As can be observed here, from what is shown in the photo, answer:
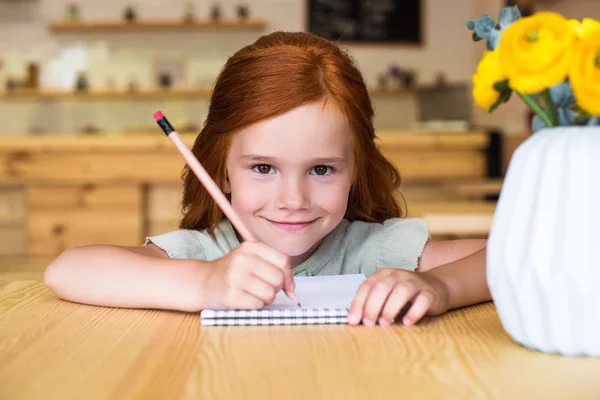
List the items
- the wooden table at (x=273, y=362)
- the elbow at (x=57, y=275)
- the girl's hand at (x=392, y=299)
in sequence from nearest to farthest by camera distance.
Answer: the wooden table at (x=273, y=362)
the girl's hand at (x=392, y=299)
the elbow at (x=57, y=275)

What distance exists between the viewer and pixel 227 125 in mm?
1022

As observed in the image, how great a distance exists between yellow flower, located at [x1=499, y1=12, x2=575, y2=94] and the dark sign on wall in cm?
522

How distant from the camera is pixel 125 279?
2.57ft

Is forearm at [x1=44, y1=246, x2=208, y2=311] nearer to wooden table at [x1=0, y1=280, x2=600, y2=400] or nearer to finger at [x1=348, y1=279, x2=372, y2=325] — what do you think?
wooden table at [x1=0, y1=280, x2=600, y2=400]

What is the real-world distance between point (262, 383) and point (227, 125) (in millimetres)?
602

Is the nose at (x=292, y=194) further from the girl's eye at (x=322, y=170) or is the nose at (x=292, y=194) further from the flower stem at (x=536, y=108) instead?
the flower stem at (x=536, y=108)

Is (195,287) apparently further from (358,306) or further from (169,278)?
(358,306)

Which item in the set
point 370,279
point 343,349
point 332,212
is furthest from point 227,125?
point 343,349

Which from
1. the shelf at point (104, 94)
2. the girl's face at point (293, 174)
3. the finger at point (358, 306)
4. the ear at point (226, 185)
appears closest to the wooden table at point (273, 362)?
the finger at point (358, 306)

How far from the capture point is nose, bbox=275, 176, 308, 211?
0.92 metres

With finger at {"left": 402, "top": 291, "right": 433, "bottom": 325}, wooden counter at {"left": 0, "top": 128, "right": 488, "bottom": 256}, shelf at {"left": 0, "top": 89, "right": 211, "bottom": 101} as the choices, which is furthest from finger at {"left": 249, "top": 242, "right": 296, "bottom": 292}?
shelf at {"left": 0, "top": 89, "right": 211, "bottom": 101}

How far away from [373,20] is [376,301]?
5.23 meters

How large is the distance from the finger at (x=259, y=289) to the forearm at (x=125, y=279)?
0.06 meters

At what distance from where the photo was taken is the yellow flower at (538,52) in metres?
0.50
